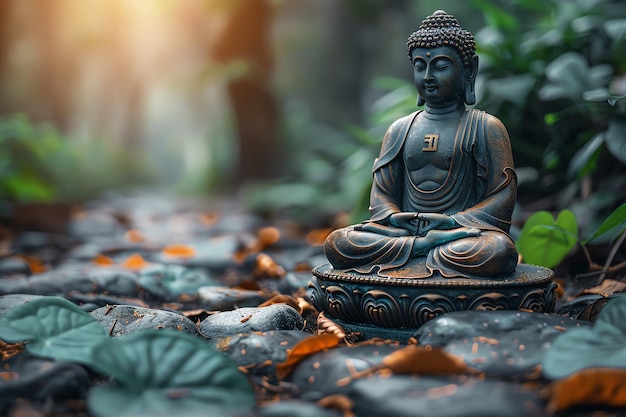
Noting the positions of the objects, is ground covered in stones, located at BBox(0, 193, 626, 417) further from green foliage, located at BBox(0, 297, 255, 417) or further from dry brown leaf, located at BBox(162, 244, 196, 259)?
dry brown leaf, located at BBox(162, 244, 196, 259)

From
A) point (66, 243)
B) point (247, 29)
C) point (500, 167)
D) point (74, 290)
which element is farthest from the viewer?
point (247, 29)

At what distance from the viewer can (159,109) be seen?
76.4 feet

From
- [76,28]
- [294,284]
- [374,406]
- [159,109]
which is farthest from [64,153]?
[159,109]

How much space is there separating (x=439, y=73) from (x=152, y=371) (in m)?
1.67

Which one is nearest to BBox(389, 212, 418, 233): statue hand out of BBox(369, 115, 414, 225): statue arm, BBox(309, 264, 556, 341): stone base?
BBox(369, 115, 414, 225): statue arm

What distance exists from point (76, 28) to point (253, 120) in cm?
585

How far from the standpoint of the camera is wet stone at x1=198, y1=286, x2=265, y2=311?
10.8 ft

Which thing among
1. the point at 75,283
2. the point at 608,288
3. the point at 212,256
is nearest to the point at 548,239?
the point at 608,288

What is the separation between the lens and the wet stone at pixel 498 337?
2.11m


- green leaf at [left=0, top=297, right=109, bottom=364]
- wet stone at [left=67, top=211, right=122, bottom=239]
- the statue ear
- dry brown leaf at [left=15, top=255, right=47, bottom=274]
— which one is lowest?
wet stone at [left=67, top=211, right=122, bottom=239]

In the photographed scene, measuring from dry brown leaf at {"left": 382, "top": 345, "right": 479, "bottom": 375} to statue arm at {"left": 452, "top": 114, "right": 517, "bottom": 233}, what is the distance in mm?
865

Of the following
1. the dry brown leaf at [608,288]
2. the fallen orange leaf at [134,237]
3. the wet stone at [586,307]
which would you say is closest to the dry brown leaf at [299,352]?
the wet stone at [586,307]

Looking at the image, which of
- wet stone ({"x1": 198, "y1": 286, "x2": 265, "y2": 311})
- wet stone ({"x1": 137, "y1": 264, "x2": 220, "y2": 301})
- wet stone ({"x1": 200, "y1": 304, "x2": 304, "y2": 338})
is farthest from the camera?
wet stone ({"x1": 137, "y1": 264, "x2": 220, "y2": 301})

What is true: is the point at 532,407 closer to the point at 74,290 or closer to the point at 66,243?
the point at 74,290
